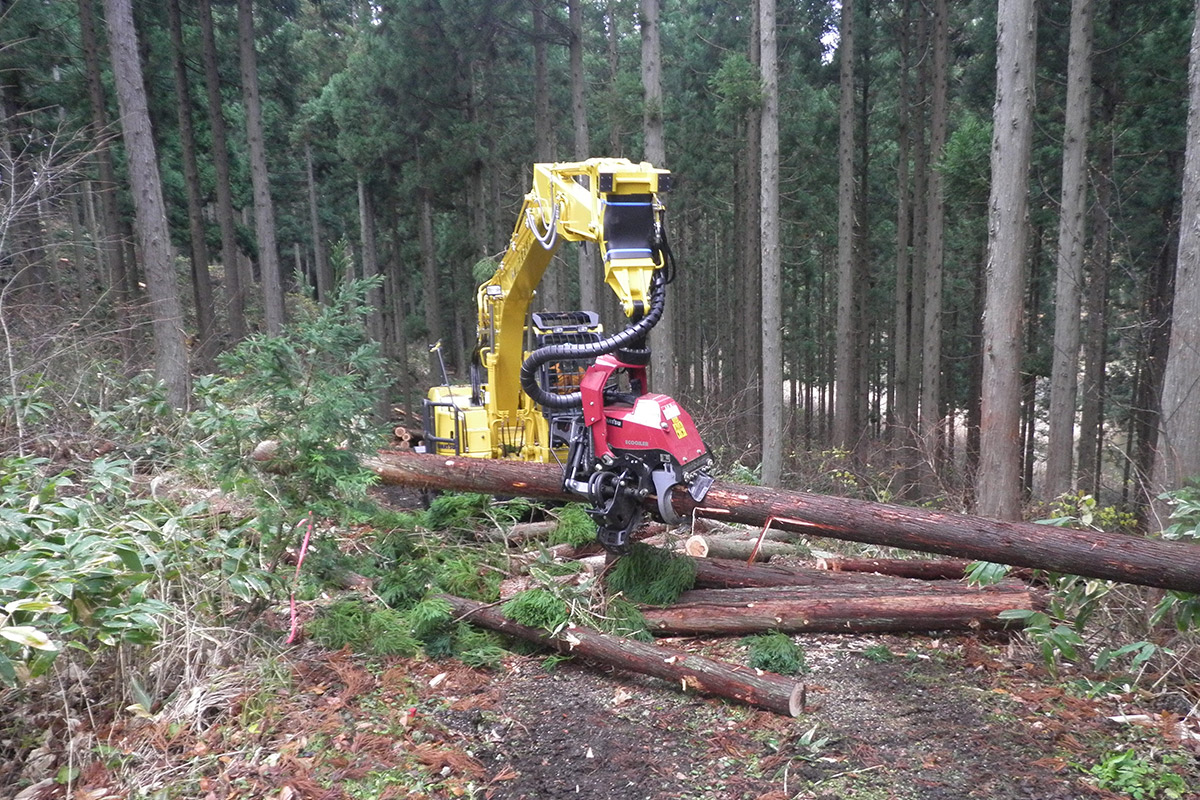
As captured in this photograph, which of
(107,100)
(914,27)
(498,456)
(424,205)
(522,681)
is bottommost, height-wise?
(522,681)

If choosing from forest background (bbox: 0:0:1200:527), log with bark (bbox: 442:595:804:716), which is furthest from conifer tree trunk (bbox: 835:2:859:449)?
log with bark (bbox: 442:595:804:716)

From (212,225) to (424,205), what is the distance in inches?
274

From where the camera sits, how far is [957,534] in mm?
4637

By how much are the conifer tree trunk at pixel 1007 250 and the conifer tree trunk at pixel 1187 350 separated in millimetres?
1416

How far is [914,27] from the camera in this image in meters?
18.8

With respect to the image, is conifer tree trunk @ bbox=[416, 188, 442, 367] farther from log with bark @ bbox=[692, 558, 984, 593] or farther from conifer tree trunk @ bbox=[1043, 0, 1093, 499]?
log with bark @ bbox=[692, 558, 984, 593]

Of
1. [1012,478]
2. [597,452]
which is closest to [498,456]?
[597,452]

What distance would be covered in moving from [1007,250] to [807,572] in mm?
4382

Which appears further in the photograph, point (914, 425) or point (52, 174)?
point (914, 425)

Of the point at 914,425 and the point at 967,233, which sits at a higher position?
the point at 967,233

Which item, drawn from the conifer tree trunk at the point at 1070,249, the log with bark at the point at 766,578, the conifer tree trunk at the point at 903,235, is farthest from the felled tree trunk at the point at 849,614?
the conifer tree trunk at the point at 903,235

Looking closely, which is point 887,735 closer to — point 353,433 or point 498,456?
point 353,433

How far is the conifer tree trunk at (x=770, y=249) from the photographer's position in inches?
530

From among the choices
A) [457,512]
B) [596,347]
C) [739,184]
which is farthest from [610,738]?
[739,184]
